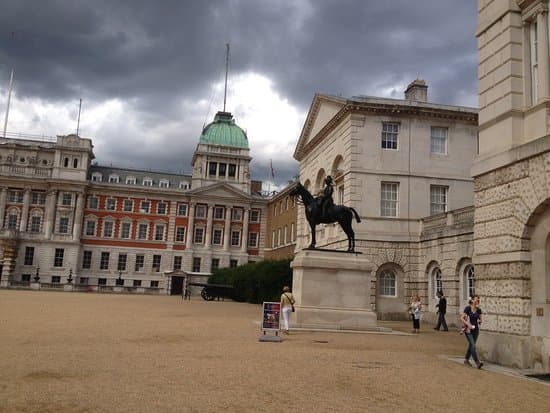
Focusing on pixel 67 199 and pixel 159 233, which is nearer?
pixel 67 199

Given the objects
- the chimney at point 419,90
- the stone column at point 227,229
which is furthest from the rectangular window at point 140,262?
the chimney at point 419,90

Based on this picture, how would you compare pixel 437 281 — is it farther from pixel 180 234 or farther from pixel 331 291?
pixel 180 234

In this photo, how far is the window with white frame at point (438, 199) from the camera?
1251 inches

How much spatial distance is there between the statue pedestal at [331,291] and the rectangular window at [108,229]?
189ft

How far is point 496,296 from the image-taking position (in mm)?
12766

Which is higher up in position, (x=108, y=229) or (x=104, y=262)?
(x=108, y=229)

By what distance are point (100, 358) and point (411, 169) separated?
80.0 feet

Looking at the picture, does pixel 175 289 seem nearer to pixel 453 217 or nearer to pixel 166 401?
pixel 453 217

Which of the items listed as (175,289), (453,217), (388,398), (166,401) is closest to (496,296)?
(388,398)

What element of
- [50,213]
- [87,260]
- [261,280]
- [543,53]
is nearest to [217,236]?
[87,260]

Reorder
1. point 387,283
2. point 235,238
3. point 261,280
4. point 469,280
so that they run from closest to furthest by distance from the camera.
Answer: point 469,280, point 387,283, point 261,280, point 235,238

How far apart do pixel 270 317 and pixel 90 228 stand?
2472 inches

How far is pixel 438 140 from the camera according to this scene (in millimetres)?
32250

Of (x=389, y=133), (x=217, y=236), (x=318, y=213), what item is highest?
(x=389, y=133)
